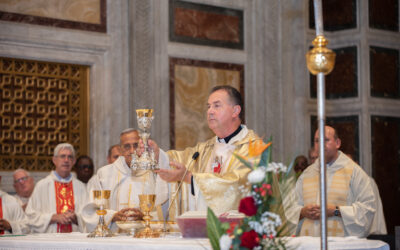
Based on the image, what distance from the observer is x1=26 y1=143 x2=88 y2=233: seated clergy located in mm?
8281

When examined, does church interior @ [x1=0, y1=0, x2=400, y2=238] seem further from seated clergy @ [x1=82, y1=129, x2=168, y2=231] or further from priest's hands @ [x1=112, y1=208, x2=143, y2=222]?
priest's hands @ [x1=112, y1=208, x2=143, y2=222]

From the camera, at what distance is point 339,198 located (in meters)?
7.37

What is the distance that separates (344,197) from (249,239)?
404 centimetres

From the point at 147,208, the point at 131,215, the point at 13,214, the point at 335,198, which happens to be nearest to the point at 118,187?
the point at 131,215

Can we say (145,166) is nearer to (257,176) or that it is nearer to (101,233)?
(101,233)

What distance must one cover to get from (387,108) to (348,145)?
2.88ft

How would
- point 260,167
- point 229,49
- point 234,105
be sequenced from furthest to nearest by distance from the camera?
point 229,49 < point 234,105 < point 260,167

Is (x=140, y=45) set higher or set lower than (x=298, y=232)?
higher

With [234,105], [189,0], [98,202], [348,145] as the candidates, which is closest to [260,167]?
[98,202]

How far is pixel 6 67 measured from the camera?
31.7 feet

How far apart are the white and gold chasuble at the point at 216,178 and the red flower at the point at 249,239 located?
98cm

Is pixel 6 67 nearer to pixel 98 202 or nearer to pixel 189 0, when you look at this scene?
pixel 189 0

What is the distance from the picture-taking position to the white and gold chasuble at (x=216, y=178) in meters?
5.22

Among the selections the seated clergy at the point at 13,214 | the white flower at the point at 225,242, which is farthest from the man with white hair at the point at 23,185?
the white flower at the point at 225,242
